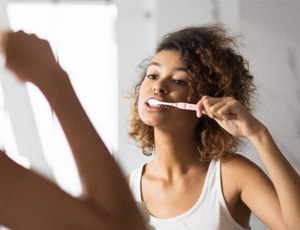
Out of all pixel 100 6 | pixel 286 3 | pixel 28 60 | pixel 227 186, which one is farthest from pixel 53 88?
pixel 286 3

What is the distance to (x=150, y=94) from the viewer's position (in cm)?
89

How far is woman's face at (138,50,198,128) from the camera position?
34.4 inches

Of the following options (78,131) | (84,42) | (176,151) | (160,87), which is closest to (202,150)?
(176,151)

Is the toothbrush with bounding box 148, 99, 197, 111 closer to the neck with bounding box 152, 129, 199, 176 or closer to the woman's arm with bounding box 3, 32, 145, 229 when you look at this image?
the neck with bounding box 152, 129, 199, 176

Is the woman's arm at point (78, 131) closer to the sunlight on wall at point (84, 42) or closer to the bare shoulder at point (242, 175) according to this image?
the sunlight on wall at point (84, 42)

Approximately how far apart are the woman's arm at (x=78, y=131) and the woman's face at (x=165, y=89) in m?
0.64

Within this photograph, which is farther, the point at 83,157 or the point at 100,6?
the point at 100,6

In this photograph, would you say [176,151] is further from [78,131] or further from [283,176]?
[78,131]

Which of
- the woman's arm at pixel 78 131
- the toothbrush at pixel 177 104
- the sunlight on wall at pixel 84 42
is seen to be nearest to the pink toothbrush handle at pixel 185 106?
the toothbrush at pixel 177 104

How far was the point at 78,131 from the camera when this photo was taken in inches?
8.5

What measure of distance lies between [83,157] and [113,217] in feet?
0.09

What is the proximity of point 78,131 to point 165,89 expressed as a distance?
68cm

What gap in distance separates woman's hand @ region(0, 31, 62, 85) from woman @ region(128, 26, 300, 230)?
58cm

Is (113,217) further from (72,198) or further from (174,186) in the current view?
(174,186)
